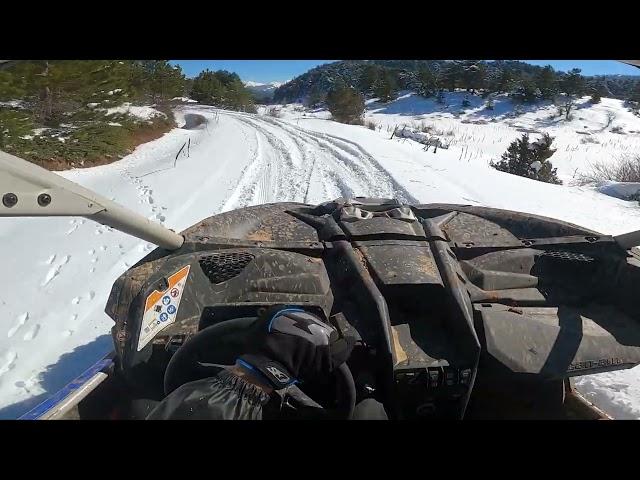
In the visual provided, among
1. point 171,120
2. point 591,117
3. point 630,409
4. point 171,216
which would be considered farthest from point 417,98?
point 630,409

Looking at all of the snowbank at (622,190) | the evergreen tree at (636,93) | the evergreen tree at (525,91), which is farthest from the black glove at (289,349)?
the evergreen tree at (525,91)

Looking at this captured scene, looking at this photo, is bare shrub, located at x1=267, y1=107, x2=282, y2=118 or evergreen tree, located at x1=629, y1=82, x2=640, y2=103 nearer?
evergreen tree, located at x1=629, y1=82, x2=640, y2=103

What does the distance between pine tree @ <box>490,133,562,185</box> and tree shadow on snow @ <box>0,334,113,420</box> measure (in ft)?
48.3

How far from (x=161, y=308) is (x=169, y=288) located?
119mm

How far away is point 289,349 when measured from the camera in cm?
190

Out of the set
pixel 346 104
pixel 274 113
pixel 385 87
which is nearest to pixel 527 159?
pixel 346 104

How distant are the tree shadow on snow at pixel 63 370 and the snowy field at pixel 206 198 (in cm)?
1

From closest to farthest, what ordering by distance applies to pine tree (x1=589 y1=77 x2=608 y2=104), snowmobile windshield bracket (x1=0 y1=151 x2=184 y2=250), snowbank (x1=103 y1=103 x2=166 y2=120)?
snowmobile windshield bracket (x1=0 y1=151 x2=184 y2=250) < snowbank (x1=103 y1=103 x2=166 y2=120) < pine tree (x1=589 y1=77 x2=608 y2=104)

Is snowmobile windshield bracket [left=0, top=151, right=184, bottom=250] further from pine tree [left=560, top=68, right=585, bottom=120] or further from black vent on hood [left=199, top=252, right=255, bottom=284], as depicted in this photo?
pine tree [left=560, top=68, right=585, bottom=120]

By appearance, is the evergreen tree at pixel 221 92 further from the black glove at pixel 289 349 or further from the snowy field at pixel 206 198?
the black glove at pixel 289 349

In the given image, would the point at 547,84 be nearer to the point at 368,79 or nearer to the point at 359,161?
the point at 368,79

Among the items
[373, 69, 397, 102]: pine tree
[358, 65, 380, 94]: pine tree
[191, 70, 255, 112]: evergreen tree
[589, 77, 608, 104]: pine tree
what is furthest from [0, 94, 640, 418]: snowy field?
[373, 69, 397, 102]: pine tree

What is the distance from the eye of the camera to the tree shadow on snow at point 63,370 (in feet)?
11.3

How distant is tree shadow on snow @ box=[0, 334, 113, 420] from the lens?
3439 mm
